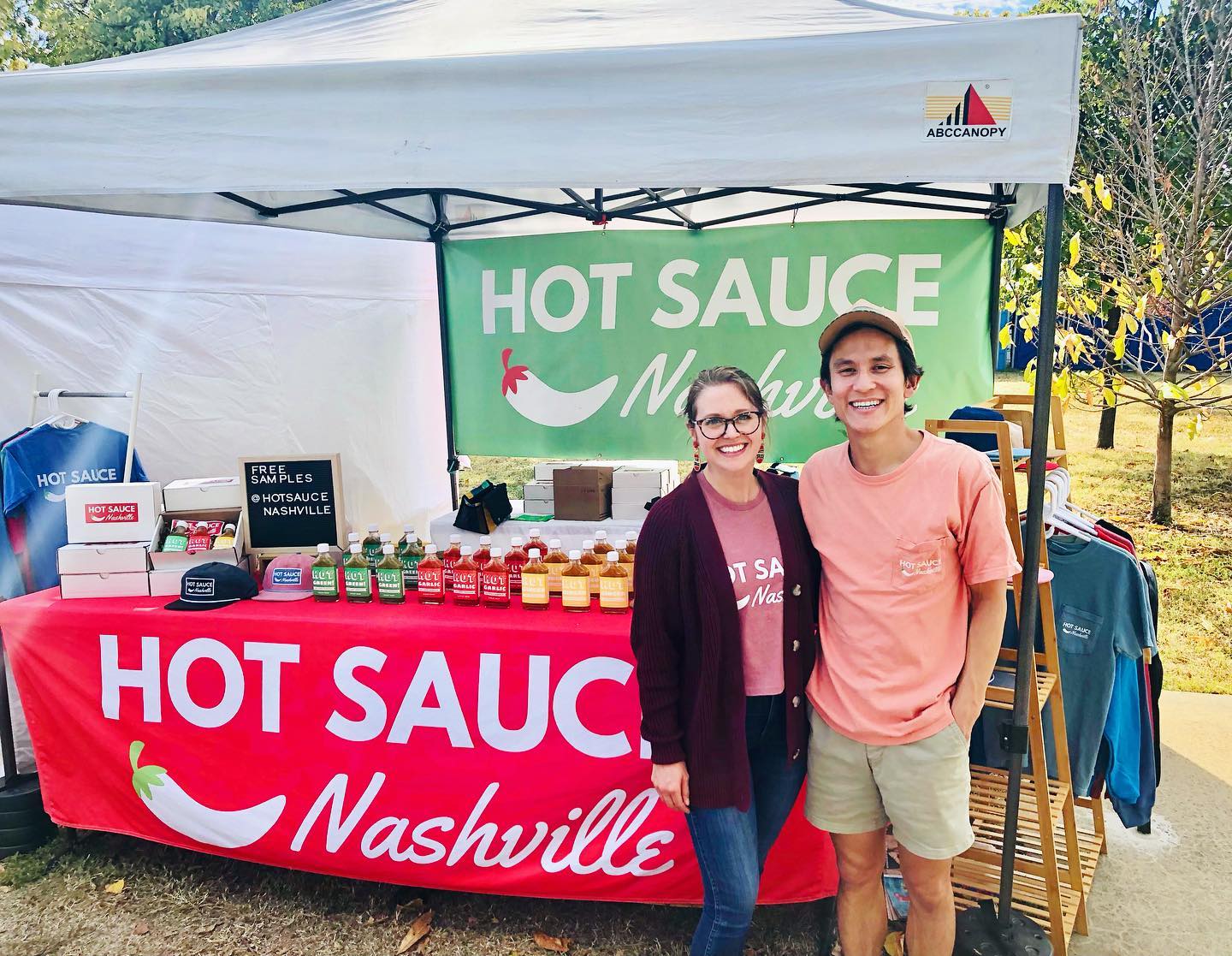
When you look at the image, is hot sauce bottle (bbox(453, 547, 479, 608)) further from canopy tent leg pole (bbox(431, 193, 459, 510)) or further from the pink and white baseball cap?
canopy tent leg pole (bbox(431, 193, 459, 510))

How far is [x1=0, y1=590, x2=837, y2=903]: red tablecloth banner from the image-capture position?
2.20 metres

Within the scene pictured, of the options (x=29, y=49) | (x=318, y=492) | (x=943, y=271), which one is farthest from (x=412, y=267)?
(x=29, y=49)

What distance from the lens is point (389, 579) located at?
242cm

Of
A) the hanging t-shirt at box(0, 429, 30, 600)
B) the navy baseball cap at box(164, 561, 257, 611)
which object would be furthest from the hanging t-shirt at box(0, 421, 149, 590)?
the navy baseball cap at box(164, 561, 257, 611)

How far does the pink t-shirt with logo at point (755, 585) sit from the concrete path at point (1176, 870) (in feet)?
4.80

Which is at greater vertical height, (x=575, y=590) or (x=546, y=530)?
(x=575, y=590)

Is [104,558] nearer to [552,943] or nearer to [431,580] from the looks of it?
[431,580]

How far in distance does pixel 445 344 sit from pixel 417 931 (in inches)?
133

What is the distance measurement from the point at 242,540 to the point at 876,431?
2087 millimetres

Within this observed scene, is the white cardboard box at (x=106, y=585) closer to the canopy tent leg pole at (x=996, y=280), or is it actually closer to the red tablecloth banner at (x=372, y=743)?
the red tablecloth banner at (x=372, y=743)

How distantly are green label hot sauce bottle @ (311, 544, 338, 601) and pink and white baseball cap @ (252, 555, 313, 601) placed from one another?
37 millimetres

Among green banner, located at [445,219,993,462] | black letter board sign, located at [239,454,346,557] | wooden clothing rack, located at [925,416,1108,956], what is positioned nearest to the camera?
wooden clothing rack, located at [925,416,1108,956]

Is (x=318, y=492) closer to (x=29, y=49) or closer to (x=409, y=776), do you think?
(x=409, y=776)

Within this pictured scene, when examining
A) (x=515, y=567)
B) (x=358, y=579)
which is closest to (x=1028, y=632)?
(x=515, y=567)
